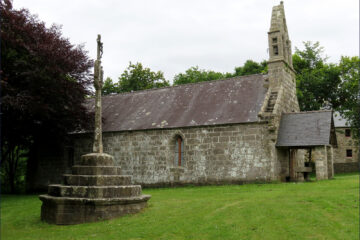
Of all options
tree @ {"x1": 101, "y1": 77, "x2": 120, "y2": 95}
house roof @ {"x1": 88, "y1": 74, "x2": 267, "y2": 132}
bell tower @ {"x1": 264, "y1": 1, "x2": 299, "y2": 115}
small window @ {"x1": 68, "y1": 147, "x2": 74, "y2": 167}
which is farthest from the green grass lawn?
tree @ {"x1": 101, "y1": 77, "x2": 120, "y2": 95}

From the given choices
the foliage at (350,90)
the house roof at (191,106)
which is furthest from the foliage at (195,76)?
the house roof at (191,106)

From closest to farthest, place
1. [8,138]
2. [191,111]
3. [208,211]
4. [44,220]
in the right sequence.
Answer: [208,211] < [44,220] < [8,138] < [191,111]

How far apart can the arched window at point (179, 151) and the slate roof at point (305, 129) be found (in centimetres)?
530

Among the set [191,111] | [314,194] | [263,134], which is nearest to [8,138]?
[191,111]

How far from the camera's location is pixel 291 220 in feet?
29.2

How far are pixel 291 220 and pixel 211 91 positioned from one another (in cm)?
1494

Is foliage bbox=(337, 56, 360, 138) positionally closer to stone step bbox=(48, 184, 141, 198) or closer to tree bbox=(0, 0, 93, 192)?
tree bbox=(0, 0, 93, 192)

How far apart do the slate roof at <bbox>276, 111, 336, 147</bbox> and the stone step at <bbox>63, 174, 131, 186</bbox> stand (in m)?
10.5

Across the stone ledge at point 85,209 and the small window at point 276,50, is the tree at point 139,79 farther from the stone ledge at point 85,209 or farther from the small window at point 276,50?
the stone ledge at point 85,209

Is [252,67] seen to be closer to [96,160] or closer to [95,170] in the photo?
[96,160]

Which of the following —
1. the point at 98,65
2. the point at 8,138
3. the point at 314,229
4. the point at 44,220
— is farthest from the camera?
the point at 8,138

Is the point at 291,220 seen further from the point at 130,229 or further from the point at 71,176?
the point at 71,176

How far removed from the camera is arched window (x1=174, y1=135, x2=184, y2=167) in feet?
68.1

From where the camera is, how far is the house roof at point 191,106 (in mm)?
20312
